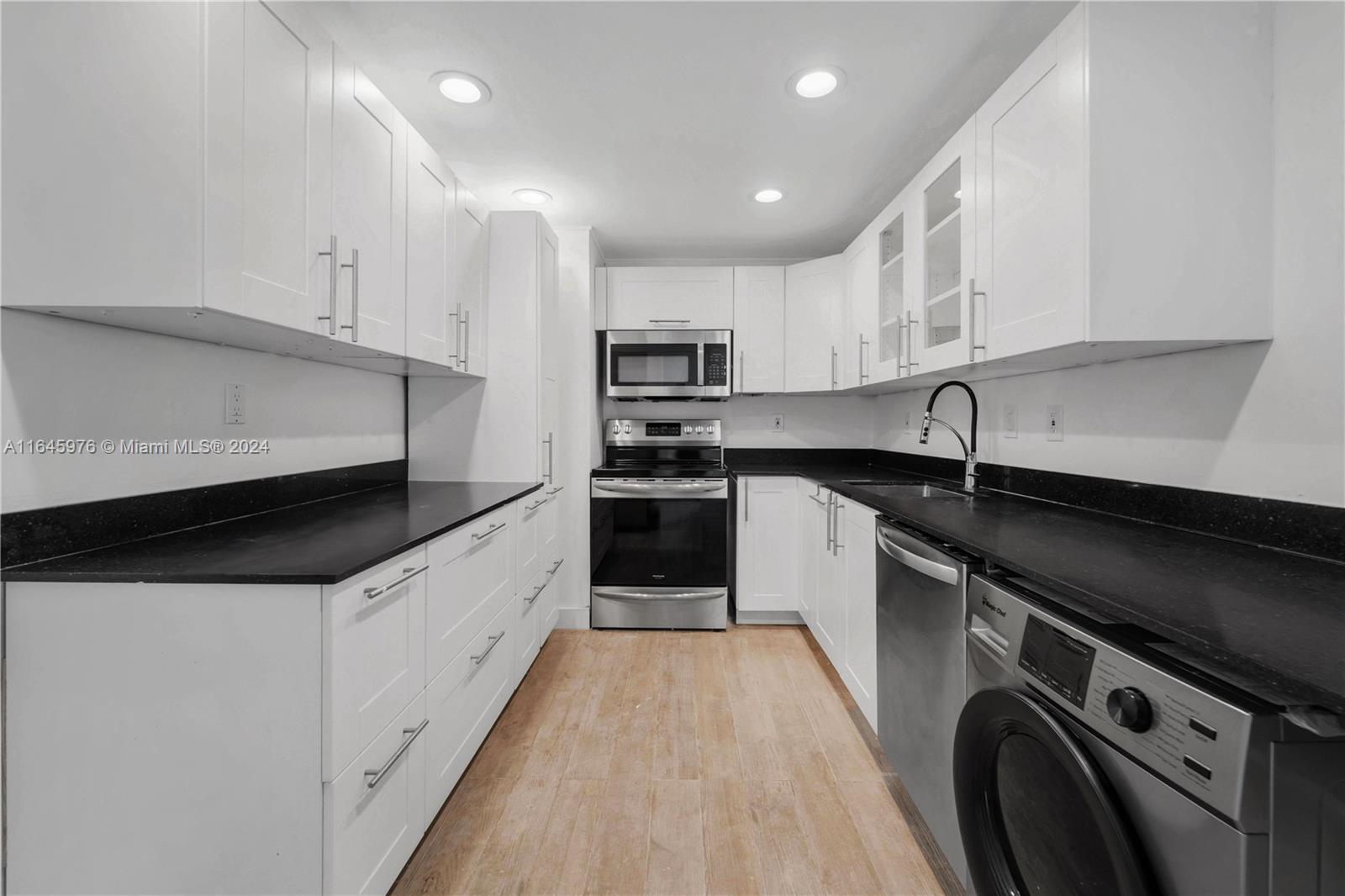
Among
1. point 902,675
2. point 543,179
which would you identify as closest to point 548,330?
point 543,179

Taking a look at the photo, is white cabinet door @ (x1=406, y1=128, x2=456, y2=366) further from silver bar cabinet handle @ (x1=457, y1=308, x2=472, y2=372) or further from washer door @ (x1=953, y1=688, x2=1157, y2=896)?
washer door @ (x1=953, y1=688, x2=1157, y2=896)

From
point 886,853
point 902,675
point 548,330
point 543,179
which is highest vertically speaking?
point 543,179

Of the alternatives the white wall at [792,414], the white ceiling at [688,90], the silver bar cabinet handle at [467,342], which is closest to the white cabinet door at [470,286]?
the silver bar cabinet handle at [467,342]

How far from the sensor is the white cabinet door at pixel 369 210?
1427 millimetres

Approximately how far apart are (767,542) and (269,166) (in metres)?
2.56

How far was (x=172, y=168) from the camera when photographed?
99 centimetres

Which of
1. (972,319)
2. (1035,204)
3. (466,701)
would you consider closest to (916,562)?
(972,319)

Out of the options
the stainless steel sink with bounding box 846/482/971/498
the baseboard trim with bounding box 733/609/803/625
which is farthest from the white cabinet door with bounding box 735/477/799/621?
the stainless steel sink with bounding box 846/482/971/498

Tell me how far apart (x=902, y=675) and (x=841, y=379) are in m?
1.83

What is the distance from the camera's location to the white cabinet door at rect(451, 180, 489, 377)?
2.16 metres

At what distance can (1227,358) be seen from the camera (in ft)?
4.15

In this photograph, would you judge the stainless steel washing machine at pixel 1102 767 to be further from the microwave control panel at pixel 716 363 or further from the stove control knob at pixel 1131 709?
the microwave control panel at pixel 716 363

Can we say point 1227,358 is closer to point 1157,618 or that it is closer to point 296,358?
point 1157,618

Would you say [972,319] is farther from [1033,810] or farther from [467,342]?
[467,342]
